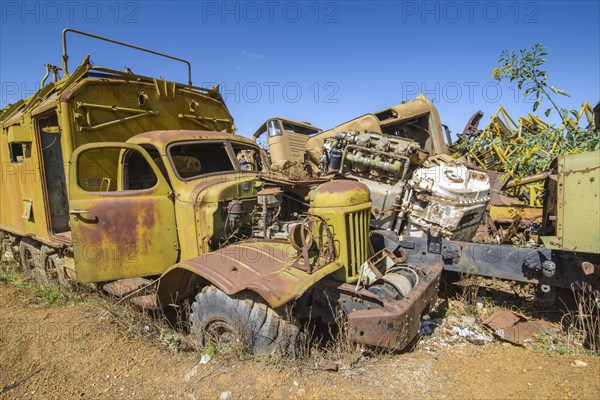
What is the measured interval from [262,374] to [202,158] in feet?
9.32

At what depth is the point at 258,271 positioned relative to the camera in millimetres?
3195

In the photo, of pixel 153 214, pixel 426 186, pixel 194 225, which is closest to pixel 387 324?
pixel 426 186

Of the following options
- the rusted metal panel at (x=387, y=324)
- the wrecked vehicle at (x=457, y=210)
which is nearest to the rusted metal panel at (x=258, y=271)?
the rusted metal panel at (x=387, y=324)

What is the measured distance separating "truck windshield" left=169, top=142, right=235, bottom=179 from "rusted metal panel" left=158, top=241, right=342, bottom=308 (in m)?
1.30

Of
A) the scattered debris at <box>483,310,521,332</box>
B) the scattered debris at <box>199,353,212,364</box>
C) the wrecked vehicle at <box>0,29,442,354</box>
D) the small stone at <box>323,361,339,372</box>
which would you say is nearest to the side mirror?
the wrecked vehicle at <box>0,29,442,354</box>

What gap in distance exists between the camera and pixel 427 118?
827 cm

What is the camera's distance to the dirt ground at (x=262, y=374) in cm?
263

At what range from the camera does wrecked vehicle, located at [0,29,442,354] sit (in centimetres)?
310

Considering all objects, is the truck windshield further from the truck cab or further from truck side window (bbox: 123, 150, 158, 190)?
truck side window (bbox: 123, 150, 158, 190)

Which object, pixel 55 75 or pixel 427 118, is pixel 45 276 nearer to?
pixel 55 75

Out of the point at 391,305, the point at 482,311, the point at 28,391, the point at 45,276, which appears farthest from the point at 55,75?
the point at 482,311

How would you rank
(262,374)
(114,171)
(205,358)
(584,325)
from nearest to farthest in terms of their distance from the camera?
(262,374), (205,358), (584,325), (114,171)

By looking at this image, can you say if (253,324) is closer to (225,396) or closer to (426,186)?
(225,396)

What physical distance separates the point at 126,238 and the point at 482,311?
13.4 ft
